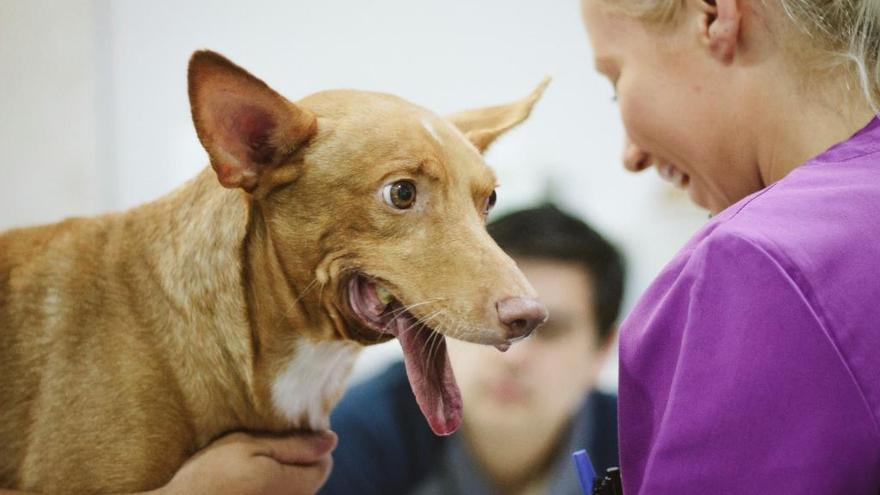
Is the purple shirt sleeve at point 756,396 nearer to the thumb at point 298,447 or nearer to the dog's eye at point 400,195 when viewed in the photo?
the dog's eye at point 400,195

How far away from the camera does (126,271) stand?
1.20 m

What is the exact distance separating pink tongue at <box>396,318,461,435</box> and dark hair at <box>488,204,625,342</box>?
747 millimetres

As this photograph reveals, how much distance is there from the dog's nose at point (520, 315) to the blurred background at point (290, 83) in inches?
18.6

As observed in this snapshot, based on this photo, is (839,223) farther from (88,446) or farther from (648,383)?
(88,446)

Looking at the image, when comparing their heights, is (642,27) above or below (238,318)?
above

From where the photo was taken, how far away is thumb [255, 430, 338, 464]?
1204 millimetres

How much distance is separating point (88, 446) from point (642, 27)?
2.91 ft

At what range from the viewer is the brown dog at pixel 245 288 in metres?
1.09

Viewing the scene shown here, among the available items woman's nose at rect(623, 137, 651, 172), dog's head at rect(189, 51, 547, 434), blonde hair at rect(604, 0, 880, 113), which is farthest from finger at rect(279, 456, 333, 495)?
blonde hair at rect(604, 0, 880, 113)

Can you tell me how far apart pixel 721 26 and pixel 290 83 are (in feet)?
2.63

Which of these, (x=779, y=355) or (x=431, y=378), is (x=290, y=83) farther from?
(x=779, y=355)

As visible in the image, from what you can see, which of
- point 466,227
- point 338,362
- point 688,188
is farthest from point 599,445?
point 466,227

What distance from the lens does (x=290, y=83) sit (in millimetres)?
1647

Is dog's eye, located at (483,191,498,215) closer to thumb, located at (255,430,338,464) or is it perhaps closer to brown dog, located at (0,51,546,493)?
brown dog, located at (0,51,546,493)
